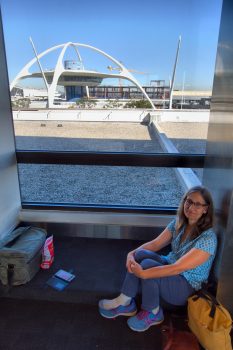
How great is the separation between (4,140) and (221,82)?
6.07ft

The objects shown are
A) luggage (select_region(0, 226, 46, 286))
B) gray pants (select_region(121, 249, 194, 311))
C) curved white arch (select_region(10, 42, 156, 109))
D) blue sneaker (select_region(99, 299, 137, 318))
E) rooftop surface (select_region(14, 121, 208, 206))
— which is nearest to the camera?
gray pants (select_region(121, 249, 194, 311))

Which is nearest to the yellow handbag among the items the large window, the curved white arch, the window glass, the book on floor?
the book on floor

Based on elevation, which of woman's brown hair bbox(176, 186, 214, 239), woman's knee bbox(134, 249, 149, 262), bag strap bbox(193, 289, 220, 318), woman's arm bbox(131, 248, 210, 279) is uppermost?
woman's brown hair bbox(176, 186, 214, 239)

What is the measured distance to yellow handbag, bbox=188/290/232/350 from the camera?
1.28 meters

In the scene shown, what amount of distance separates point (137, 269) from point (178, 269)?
26 centimetres

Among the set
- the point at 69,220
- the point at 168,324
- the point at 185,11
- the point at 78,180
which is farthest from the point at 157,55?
the point at 168,324

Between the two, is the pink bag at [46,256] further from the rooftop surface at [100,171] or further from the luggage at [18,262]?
the rooftop surface at [100,171]

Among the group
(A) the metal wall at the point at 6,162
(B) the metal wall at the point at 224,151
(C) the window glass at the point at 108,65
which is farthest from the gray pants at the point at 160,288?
Result: (A) the metal wall at the point at 6,162

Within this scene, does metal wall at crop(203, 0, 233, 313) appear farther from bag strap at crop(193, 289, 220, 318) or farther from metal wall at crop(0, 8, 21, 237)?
metal wall at crop(0, 8, 21, 237)

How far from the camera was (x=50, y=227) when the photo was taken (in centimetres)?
256

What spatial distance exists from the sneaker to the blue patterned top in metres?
0.33

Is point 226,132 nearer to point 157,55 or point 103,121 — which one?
point 157,55

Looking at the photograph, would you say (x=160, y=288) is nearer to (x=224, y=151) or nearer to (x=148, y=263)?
(x=148, y=263)

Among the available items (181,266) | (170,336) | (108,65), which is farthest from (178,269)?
(108,65)
